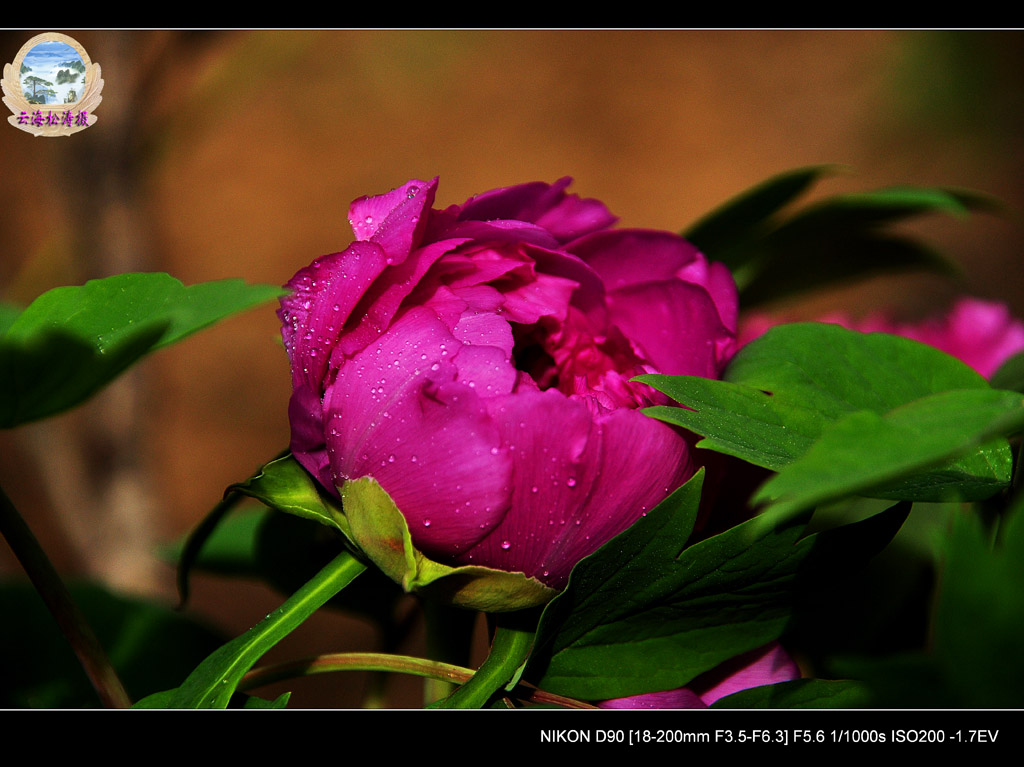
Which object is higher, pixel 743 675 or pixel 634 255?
pixel 634 255

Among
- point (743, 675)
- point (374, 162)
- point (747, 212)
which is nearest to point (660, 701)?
point (743, 675)

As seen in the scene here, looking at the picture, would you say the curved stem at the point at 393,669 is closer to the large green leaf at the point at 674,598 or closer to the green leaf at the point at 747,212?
the large green leaf at the point at 674,598

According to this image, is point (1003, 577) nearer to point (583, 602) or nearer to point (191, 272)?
point (583, 602)

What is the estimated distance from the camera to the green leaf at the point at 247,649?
0.70 feet

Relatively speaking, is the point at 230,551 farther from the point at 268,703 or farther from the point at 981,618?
the point at 981,618

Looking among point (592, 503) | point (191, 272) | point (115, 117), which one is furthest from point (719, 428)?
point (191, 272)

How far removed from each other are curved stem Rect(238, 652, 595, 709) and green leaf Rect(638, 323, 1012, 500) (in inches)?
3.4

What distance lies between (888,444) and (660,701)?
0.11m

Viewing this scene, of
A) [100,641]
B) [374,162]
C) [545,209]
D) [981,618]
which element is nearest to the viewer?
[981,618]

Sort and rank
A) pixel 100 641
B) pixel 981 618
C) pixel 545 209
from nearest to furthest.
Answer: pixel 981 618
pixel 545 209
pixel 100 641

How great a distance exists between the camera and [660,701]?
23 centimetres

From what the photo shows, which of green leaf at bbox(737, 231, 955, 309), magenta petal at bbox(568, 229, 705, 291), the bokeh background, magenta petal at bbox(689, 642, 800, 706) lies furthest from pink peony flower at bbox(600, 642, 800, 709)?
the bokeh background

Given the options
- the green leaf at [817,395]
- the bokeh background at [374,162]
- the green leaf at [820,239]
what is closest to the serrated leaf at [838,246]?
the green leaf at [820,239]

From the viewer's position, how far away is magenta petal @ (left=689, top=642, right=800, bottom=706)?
0.24m
